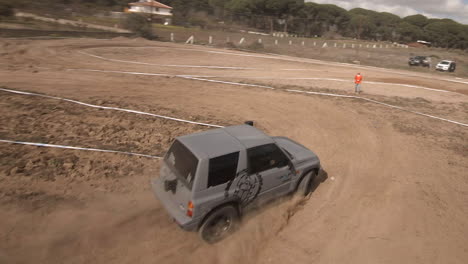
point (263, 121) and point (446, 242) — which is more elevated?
point (263, 121)

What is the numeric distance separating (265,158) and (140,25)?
117 feet

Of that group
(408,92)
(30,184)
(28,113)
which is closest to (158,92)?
(28,113)

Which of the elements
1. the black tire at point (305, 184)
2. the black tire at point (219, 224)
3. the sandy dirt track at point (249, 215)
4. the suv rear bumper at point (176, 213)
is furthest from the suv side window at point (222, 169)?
the black tire at point (305, 184)

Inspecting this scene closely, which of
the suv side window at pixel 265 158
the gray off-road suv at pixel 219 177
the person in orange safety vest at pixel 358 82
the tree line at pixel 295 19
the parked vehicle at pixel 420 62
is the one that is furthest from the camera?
the tree line at pixel 295 19

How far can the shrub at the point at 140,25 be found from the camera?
118ft

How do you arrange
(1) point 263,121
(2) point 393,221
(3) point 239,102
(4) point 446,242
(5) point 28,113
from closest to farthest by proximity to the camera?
(4) point 446,242
(2) point 393,221
(5) point 28,113
(1) point 263,121
(3) point 239,102

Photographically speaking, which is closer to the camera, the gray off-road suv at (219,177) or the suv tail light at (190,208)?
the suv tail light at (190,208)

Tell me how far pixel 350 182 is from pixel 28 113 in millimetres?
10743

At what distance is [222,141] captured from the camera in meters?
5.53

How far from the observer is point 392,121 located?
12.8 metres

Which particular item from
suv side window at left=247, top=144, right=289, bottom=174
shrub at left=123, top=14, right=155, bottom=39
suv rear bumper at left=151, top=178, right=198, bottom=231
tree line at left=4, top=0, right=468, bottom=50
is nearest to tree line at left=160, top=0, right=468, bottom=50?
tree line at left=4, top=0, right=468, bottom=50

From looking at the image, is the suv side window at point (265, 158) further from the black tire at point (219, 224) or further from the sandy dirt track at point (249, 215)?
the sandy dirt track at point (249, 215)

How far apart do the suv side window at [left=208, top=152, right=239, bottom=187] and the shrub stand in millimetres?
34923

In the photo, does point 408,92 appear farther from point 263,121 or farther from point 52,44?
point 52,44
